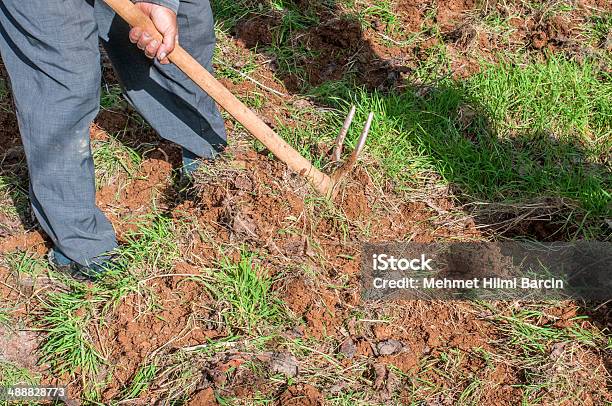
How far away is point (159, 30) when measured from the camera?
2932mm

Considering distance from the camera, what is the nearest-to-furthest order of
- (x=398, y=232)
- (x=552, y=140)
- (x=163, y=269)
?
(x=163, y=269) → (x=398, y=232) → (x=552, y=140)

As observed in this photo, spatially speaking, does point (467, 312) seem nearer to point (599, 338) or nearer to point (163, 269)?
point (599, 338)

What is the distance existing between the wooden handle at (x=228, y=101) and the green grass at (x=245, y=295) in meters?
0.47

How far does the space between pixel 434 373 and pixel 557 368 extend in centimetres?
46

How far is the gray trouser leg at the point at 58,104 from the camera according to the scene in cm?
282

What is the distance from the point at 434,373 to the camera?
3.07 m

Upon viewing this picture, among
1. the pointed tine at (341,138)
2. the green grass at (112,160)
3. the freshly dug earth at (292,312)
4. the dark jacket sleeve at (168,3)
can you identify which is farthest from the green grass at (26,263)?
the pointed tine at (341,138)

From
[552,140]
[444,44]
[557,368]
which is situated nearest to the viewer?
[557,368]

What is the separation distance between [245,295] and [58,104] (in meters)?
1.03

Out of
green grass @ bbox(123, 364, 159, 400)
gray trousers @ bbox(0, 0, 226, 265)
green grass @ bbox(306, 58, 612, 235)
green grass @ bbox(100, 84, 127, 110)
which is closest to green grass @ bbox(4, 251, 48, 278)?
gray trousers @ bbox(0, 0, 226, 265)

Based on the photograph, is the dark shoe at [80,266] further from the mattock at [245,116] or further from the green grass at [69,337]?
the mattock at [245,116]

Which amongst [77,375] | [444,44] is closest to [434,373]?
[77,375]

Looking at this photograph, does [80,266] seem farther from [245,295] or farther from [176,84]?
[176,84]

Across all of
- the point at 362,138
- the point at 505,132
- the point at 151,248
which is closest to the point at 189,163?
the point at 151,248
